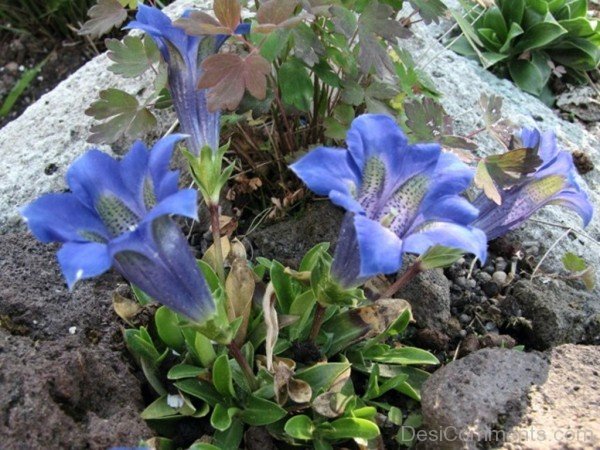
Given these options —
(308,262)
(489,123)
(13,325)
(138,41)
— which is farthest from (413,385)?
(138,41)

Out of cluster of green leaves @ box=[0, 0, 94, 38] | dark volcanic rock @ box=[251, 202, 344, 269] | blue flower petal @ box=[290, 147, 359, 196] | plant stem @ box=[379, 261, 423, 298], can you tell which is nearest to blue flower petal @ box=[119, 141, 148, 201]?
blue flower petal @ box=[290, 147, 359, 196]

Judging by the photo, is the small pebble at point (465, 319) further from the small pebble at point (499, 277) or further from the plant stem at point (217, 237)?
the plant stem at point (217, 237)

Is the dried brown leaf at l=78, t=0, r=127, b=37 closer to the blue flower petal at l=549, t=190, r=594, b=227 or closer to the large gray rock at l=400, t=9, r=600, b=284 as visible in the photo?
the large gray rock at l=400, t=9, r=600, b=284

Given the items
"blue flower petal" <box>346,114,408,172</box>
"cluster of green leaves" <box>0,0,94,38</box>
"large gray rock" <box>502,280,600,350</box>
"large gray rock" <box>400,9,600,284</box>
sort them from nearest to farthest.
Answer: "blue flower petal" <box>346,114,408,172</box>, "large gray rock" <box>502,280,600,350</box>, "large gray rock" <box>400,9,600,284</box>, "cluster of green leaves" <box>0,0,94,38</box>

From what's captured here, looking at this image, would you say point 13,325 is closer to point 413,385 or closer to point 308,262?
point 308,262

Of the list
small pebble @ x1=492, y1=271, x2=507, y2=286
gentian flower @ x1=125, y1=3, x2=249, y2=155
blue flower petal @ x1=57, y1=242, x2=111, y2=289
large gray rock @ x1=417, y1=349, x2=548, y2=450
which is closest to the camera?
blue flower petal @ x1=57, y1=242, x2=111, y2=289

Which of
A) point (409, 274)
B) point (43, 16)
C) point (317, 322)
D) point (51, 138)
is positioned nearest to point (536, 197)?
point (409, 274)

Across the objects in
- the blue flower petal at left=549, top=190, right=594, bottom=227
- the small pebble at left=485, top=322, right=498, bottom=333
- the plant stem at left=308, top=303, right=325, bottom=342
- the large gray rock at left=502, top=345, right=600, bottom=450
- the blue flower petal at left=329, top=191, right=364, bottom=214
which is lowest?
the small pebble at left=485, top=322, right=498, bottom=333
